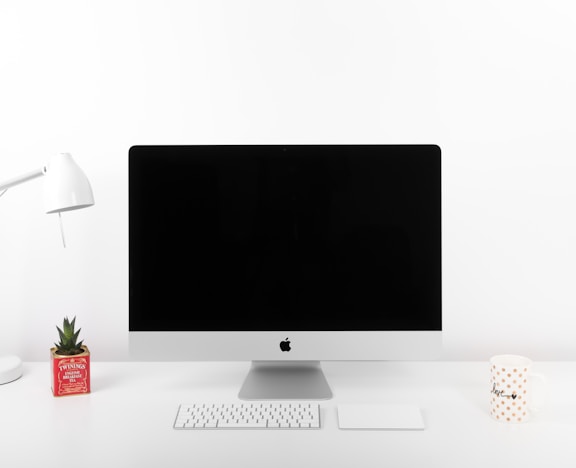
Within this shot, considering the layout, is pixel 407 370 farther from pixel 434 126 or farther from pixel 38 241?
pixel 38 241

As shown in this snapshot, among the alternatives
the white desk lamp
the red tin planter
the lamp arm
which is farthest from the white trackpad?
the lamp arm

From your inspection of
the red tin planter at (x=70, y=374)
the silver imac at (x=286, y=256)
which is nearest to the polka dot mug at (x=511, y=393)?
the silver imac at (x=286, y=256)

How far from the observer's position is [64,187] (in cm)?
120

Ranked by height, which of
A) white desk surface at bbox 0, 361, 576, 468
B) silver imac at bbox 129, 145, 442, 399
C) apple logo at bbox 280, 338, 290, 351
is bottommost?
white desk surface at bbox 0, 361, 576, 468

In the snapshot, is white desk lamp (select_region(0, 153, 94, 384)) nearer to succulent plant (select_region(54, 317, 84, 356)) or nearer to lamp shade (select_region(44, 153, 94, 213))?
lamp shade (select_region(44, 153, 94, 213))

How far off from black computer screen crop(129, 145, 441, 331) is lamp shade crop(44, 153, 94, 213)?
109 millimetres

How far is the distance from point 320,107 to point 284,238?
44cm

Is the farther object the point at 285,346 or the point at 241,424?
the point at 285,346

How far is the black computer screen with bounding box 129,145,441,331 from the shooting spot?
1.23 meters

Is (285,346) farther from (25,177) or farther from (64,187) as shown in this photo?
(25,177)

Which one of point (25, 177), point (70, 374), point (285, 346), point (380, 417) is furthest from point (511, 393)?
point (25, 177)

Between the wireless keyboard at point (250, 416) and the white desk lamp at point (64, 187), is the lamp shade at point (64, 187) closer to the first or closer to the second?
the white desk lamp at point (64, 187)

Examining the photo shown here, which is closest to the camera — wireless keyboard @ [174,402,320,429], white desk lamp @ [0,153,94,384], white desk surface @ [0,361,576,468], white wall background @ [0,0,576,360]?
white desk surface @ [0,361,576,468]

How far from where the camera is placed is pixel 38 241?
1513mm
